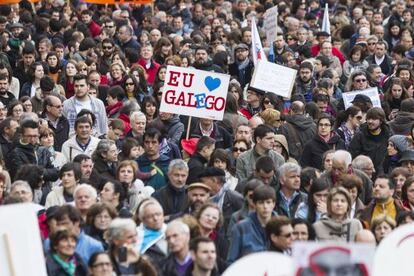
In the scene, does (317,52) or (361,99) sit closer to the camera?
(361,99)

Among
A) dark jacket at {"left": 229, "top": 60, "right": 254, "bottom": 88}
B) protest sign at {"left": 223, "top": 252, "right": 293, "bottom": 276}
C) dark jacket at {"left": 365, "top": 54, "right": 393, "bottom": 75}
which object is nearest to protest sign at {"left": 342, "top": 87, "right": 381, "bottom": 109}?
dark jacket at {"left": 229, "top": 60, "right": 254, "bottom": 88}

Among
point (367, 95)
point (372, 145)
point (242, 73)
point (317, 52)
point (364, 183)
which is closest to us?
point (364, 183)

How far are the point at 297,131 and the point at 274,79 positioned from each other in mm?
2343

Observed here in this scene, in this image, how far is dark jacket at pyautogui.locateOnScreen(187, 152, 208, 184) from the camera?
16.6 meters

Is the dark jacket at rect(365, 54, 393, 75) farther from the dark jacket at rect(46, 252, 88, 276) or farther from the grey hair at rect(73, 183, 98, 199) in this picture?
the dark jacket at rect(46, 252, 88, 276)

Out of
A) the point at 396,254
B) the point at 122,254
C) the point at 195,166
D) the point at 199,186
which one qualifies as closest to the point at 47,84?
the point at 195,166

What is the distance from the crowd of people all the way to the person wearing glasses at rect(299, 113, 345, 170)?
0.01m

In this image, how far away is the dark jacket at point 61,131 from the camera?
1980cm

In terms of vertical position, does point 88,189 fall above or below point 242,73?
below

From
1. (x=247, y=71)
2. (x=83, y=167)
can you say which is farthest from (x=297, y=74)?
(x=83, y=167)

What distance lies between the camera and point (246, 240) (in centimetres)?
1437

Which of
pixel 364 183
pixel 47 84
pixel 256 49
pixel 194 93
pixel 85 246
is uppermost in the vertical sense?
pixel 256 49

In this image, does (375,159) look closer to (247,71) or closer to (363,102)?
(363,102)

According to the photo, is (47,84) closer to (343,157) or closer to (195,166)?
(195,166)
